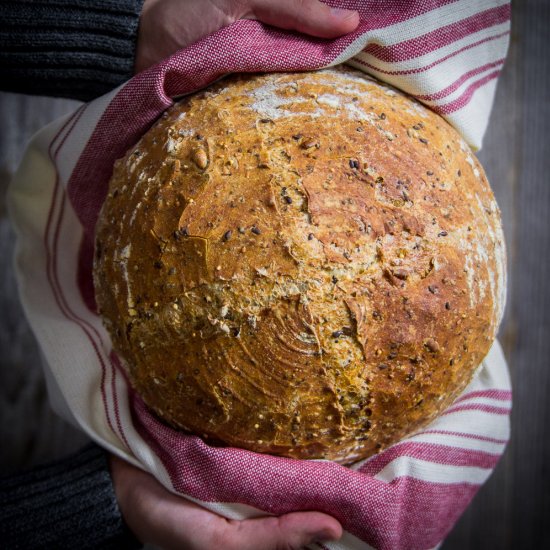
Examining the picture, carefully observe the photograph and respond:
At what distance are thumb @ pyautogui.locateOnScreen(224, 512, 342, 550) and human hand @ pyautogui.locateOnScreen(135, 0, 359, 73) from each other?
0.68 meters

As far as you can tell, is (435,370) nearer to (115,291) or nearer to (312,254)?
(312,254)

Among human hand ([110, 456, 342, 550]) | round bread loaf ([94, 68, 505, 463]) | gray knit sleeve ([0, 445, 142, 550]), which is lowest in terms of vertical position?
gray knit sleeve ([0, 445, 142, 550])

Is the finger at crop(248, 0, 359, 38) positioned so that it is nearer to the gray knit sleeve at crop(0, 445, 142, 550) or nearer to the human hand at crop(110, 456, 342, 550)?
the human hand at crop(110, 456, 342, 550)

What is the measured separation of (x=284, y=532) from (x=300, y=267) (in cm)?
39

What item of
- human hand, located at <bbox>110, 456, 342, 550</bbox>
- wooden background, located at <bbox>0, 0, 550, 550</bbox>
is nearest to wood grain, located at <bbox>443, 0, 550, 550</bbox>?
wooden background, located at <bbox>0, 0, 550, 550</bbox>

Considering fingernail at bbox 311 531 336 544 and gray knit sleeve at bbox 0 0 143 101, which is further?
gray knit sleeve at bbox 0 0 143 101

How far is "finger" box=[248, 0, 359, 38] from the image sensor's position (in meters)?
0.81

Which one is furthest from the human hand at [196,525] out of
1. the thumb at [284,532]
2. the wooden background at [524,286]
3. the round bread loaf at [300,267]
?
the wooden background at [524,286]

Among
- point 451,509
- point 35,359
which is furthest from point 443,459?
point 35,359

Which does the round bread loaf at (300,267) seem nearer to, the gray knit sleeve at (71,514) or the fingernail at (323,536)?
the fingernail at (323,536)

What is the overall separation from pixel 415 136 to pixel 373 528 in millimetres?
547

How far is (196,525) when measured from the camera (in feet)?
2.87

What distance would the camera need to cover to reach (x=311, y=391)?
0.74 m

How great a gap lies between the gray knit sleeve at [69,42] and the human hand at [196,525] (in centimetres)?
68
